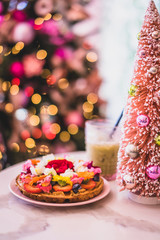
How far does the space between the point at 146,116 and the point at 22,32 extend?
106 cm

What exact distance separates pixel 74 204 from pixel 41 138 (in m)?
1.05

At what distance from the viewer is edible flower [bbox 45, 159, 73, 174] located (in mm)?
837

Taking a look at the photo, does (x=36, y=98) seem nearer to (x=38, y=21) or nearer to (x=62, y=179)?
(x=38, y=21)

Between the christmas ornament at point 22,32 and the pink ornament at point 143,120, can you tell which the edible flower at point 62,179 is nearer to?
the pink ornament at point 143,120

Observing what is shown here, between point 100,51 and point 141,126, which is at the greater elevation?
point 100,51

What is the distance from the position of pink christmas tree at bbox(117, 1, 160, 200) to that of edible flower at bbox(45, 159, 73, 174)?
18cm

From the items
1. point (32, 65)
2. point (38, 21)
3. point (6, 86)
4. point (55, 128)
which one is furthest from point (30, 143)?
point (38, 21)

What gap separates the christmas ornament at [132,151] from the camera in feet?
2.56

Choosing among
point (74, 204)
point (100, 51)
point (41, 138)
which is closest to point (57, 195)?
point (74, 204)

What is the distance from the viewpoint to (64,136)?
1771 millimetres

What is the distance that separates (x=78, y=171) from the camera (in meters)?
0.86

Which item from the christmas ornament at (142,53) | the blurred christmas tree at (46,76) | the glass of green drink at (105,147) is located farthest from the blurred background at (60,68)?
the christmas ornament at (142,53)

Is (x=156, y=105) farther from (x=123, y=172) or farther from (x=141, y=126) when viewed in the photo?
(x=123, y=172)

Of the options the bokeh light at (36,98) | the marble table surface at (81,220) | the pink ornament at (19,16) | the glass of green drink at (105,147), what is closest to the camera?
the marble table surface at (81,220)
